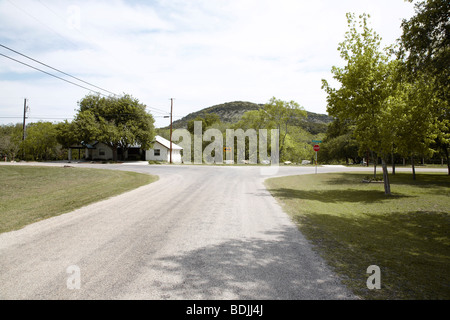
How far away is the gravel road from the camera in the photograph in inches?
140

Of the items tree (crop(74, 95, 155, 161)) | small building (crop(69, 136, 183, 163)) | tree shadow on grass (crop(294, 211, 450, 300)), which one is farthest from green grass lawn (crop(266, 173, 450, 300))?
small building (crop(69, 136, 183, 163))

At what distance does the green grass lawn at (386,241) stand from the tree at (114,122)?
42.2m

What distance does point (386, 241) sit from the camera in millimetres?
6281

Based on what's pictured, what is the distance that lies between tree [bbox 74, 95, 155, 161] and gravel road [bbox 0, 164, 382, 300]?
4205 centimetres

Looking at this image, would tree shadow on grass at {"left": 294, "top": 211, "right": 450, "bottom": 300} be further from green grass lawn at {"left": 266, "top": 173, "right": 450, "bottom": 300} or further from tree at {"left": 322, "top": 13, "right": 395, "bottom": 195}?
tree at {"left": 322, "top": 13, "right": 395, "bottom": 195}

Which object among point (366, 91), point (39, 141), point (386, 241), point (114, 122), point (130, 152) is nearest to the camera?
point (386, 241)

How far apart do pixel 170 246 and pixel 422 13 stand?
8.70 metres

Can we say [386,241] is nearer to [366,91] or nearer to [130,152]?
[366,91]

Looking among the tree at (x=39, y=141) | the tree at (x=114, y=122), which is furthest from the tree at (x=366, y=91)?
the tree at (x=39, y=141)

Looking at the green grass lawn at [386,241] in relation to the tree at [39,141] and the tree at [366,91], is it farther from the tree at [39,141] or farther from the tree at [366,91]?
the tree at [39,141]

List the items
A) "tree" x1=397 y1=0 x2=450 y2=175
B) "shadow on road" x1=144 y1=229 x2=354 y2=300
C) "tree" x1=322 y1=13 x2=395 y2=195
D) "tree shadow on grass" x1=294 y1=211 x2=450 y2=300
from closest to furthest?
"shadow on road" x1=144 y1=229 x2=354 y2=300, "tree shadow on grass" x1=294 y1=211 x2=450 y2=300, "tree" x1=397 y1=0 x2=450 y2=175, "tree" x1=322 y1=13 x2=395 y2=195

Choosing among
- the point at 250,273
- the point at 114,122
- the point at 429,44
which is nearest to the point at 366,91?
the point at 429,44

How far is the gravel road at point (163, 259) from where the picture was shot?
3547mm

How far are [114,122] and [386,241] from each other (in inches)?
1990
